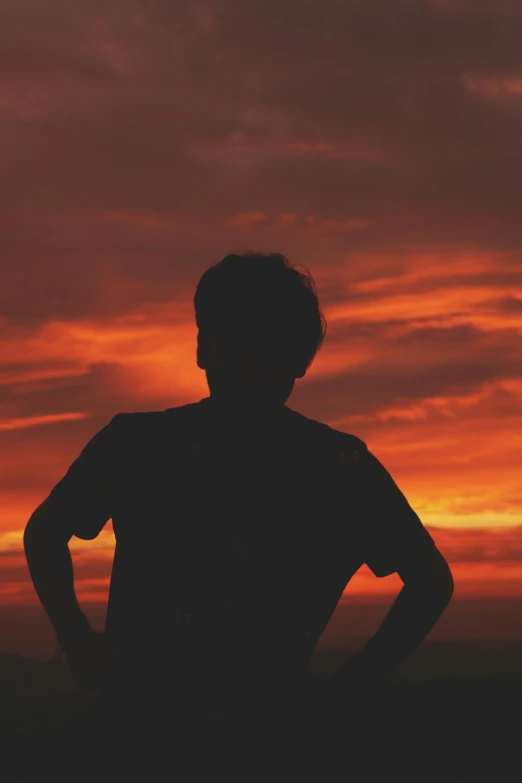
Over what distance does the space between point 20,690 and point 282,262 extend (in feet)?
23.6

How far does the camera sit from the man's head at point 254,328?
141 inches

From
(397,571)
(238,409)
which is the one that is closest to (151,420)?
Result: (238,409)

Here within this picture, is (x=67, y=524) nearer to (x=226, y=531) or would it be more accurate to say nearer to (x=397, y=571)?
(x=226, y=531)

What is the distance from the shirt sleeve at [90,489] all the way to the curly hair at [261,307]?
1.56ft

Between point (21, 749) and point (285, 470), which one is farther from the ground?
point (285, 470)

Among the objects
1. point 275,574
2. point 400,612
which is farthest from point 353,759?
point 275,574

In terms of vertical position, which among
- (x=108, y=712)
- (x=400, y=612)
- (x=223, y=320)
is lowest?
(x=108, y=712)

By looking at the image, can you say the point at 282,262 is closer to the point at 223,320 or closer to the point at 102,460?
the point at 223,320

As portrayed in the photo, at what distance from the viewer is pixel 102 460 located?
3.64 metres

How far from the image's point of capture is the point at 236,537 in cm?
345

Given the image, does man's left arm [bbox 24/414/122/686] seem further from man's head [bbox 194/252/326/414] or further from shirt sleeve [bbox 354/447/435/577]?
shirt sleeve [bbox 354/447/435/577]

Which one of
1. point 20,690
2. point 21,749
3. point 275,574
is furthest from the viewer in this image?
point 20,690

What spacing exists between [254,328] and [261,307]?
0.27 ft

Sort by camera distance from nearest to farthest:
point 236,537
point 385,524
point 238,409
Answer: point 236,537 → point 238,409 → point 385,524
